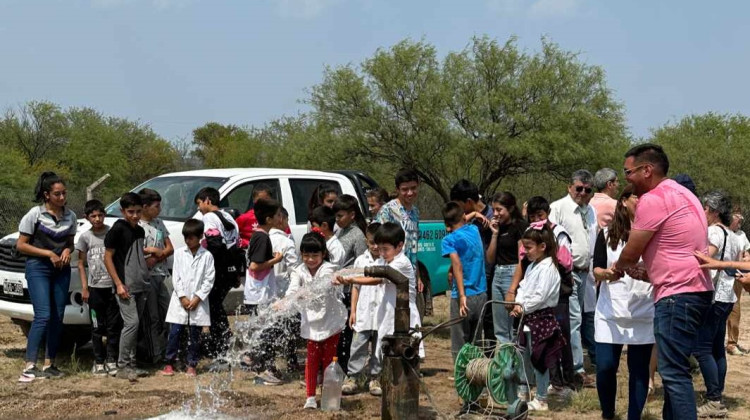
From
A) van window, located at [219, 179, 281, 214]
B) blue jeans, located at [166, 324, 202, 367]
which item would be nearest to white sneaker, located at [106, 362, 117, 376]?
blue jeans, located at [166, 324, 202, 367]

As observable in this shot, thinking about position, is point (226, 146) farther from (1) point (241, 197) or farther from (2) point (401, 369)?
(2) point (401, 369)

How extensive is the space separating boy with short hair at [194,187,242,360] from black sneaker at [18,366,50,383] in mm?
1576

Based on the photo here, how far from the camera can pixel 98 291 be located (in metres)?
8.45

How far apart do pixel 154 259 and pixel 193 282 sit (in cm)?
56

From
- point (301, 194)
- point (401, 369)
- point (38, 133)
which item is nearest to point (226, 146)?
point (38, 133)

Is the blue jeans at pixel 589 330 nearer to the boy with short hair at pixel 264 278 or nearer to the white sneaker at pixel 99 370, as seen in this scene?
the boy with short hair at pixel 264 278

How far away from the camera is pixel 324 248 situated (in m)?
7.44

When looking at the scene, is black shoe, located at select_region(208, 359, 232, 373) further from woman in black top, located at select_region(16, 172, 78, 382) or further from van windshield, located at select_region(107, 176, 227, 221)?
van windshield, located at select_region(107, 176, 227, 221)

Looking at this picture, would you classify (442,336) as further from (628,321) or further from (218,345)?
(628,321)

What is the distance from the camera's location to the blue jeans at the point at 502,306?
746cm

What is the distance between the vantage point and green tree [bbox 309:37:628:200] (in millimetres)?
36625

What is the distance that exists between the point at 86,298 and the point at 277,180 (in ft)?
9.24

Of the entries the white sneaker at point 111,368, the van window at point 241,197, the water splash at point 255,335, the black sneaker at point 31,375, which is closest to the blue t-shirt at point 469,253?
the water splash at point 255,335

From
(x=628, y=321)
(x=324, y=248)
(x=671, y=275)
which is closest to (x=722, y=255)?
(x=628, y=321)
